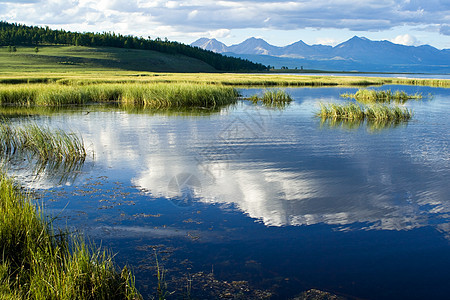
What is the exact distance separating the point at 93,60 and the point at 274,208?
397 feet

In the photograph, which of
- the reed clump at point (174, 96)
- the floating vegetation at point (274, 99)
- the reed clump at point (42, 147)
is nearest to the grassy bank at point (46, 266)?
the reed clump at point (42, 147)

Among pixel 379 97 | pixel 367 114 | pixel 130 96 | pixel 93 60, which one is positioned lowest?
pixel 367 114

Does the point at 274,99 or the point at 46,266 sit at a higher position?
the point at 274,99

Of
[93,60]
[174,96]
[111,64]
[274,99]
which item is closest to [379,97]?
[274,99]

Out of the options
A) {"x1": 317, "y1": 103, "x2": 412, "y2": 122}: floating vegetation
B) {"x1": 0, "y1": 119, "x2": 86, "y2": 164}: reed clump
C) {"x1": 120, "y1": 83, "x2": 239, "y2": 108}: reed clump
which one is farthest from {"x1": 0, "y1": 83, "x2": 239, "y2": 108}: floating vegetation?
{"x1": 0, "y1": 119, "x2": 86, "y2": 164}: reed clump

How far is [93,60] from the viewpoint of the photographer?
122062 millimetres

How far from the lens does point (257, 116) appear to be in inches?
1156

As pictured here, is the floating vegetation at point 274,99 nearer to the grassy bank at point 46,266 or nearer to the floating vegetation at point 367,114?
the floating vegetation at point 367,114

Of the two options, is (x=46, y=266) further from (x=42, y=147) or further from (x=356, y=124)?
(x=356, y=124)

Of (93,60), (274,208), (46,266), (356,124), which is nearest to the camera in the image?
(46,266)

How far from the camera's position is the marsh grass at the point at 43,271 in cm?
590

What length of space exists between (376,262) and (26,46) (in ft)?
510

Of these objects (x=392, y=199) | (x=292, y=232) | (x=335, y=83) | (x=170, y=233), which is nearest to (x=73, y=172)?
(x=170, y=233)

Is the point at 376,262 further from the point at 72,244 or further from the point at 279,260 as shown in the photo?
the point at 72,244
